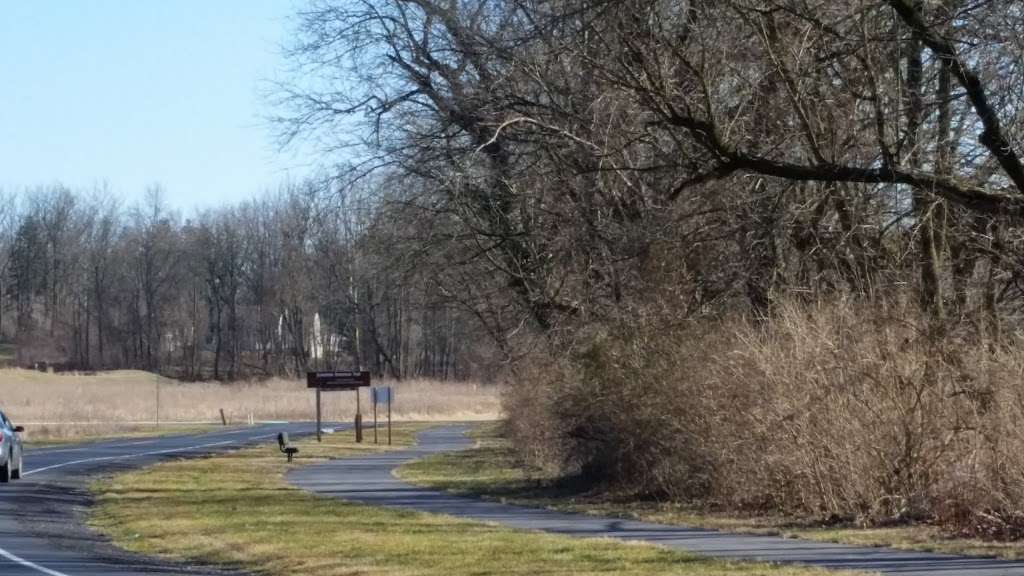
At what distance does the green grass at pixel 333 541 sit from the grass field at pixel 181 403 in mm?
35713

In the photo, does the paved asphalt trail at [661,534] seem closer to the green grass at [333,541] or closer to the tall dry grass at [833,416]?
the green grass at [333,541]

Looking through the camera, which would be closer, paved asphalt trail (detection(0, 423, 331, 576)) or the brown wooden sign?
paved asphalt trail (detection(0, 423, 331, 576))

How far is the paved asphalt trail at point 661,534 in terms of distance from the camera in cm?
1387

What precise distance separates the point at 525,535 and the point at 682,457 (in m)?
Answer: 4.85

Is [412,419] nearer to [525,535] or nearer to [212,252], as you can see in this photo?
[212,252]

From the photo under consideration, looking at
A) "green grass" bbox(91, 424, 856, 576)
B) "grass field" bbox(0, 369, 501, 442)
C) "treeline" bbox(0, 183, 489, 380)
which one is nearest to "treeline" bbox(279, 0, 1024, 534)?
"green grass" bbox(91, 424, 856, 576)

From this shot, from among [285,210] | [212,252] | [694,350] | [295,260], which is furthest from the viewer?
[212,252]

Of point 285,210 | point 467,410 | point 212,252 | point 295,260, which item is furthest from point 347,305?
point 212,252

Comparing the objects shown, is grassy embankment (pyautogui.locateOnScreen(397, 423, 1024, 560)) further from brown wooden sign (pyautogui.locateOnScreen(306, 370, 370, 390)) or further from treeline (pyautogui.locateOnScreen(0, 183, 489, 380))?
treeline (pyautogui.locateOnScreen(0, 183, 489, 380))

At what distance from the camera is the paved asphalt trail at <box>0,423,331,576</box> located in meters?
16.4

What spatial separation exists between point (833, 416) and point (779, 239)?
13.7 ft

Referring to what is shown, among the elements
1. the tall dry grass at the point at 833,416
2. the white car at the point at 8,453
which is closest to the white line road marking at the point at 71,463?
the white car at the point at 8,453

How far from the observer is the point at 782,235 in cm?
2275

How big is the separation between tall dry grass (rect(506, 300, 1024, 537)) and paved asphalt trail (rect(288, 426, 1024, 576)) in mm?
1909
